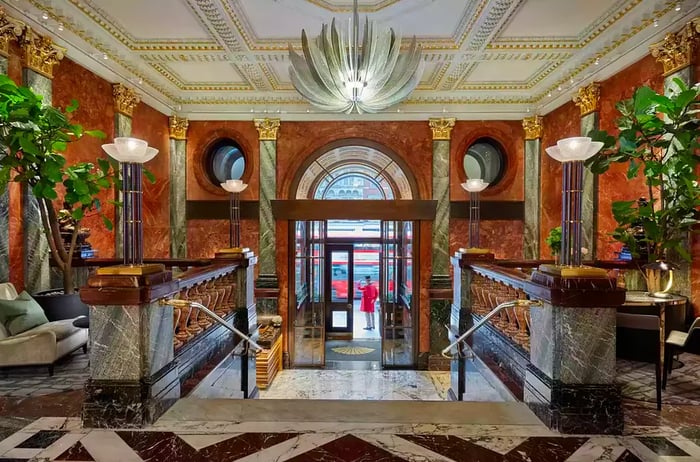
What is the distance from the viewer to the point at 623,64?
6215 millimetres

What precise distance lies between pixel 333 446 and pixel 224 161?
27.0ft

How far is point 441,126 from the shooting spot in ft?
30.0

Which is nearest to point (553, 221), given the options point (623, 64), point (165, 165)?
point (623, 64)

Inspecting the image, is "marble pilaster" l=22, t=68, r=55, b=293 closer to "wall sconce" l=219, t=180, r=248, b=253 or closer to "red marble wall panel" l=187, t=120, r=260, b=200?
"wall sconce" l=219, t=180, r=248, b=253

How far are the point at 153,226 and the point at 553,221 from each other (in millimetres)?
8290

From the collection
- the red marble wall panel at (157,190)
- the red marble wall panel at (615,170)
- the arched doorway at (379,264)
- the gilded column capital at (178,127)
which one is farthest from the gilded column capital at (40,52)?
the red marble wall panel at (615,170)

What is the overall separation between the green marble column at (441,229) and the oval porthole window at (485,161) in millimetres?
718

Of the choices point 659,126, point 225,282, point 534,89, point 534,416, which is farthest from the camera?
point 534,89

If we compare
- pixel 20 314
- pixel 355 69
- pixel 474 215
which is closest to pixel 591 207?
pixel 474 215

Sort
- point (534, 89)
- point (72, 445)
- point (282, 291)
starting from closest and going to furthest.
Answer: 1. point (72, 445)
2. point (534, 89)
3. point (282, 291)

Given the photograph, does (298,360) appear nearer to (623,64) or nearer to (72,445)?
(72,445)

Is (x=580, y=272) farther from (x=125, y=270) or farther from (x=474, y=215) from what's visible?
(x=474, y=215)

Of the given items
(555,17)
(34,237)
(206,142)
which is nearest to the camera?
(34,237)

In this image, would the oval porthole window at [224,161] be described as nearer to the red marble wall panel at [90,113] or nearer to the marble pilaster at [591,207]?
the red marble wall panel at [90,113]
